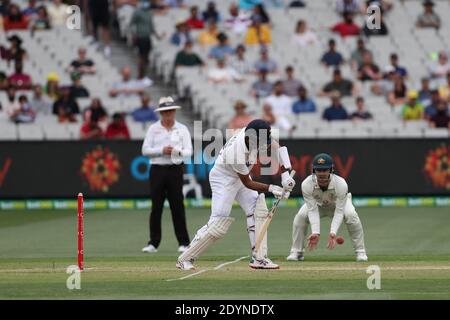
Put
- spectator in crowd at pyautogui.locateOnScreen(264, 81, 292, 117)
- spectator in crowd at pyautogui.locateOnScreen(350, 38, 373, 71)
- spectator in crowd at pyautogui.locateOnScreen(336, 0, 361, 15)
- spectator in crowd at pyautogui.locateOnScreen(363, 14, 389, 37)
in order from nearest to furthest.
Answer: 1. spectator in crowd at pyautogui.locateOnScreen(264, 81, 292, 117)
2. spectator in crowd at pyautogui.locateOnScreen(350, 38, 373, 71)
3. spectator in crowd at pyautogui.locateOnScreen(363, 14, 389, 37)
4. spectator in crowd at pyautogui.locateOnScreen(336, 0, 361, 15)

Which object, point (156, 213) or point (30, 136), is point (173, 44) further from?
point (156, 213)

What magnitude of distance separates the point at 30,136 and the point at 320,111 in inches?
237

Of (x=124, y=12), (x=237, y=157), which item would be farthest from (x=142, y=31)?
(x=237, y=157)

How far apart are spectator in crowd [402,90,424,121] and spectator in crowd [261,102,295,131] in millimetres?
2442

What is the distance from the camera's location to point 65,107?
26031 mm

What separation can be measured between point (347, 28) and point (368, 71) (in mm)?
1950

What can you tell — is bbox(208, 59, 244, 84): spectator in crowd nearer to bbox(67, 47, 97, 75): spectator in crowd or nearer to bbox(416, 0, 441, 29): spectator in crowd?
bbox(67, 47, 97, 75): spectator in crowd

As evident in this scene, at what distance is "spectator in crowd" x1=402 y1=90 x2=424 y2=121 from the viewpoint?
26453mm

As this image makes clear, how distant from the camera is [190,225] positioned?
21.0m

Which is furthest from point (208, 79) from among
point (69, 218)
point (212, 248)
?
point (212, 248)

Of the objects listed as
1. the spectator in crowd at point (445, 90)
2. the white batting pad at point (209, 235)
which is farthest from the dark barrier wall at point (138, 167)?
the white batting pad at point (209, 235)

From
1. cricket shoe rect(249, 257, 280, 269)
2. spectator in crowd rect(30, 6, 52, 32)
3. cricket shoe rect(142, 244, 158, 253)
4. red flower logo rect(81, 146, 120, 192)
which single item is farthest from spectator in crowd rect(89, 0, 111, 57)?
cricket shoe rect(249, 257, 280, 269)

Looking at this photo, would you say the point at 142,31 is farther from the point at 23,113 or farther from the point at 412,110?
the point at 412,110

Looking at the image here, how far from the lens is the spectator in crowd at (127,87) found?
2700 cm
